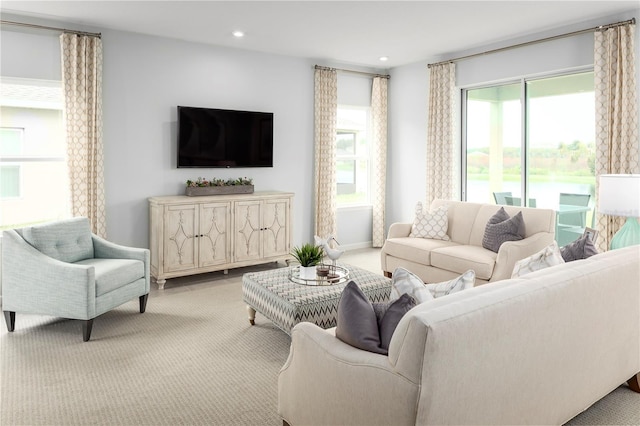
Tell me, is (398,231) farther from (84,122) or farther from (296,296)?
(84,122)

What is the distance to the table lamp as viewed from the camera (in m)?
3.80

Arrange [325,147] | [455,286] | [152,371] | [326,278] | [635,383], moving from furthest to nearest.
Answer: [325,147] < [326,278] < [152,371] < [635,383] < [455,286]

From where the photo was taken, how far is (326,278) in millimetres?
3771

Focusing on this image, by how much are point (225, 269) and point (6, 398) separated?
2.96 meters

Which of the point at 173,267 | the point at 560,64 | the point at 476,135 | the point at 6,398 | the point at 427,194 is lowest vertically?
the point at 6,398

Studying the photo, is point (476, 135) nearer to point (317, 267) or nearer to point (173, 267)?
point (317, 267)

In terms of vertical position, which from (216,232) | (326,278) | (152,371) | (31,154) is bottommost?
(152,371)

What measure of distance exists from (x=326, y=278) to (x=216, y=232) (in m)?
2.07

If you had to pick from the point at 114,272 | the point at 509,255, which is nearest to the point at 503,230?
the point at 509,255

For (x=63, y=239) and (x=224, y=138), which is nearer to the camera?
(x=63, y=239)

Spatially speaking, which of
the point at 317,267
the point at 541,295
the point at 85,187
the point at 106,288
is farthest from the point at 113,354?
the point at 541,295

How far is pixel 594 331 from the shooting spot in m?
2.32

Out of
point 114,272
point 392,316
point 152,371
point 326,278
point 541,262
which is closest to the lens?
point 392,316

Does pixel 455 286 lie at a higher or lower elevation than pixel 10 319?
higher
